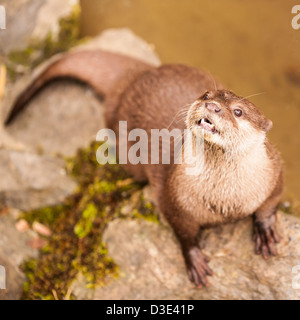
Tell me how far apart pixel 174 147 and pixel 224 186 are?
41 centimetres

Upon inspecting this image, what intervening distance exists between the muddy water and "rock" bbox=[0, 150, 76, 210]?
130cm

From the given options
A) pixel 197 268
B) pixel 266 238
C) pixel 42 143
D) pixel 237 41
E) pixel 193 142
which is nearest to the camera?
pixel 193 142

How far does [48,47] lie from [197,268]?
214 centimetres

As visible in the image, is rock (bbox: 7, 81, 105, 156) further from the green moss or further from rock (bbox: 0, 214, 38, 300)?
rock (bbox: 0, 214, 38, 300)

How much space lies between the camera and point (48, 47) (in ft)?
11.2

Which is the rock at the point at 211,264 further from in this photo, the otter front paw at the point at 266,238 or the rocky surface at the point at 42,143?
the rocky surface at the point at 42,143

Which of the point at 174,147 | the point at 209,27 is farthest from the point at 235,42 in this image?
the point at 174,147

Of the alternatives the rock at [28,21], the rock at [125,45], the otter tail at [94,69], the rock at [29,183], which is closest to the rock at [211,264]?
the rock at [29,183]

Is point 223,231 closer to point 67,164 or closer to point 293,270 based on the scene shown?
point 293,270

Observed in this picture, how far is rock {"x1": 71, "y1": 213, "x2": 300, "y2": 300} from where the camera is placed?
2.03 m

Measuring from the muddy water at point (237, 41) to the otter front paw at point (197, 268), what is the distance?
0.88 meters

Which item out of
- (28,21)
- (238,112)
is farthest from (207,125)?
(28,21)

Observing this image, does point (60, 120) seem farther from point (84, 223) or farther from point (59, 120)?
point (84, 223)

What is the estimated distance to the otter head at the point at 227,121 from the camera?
1.57 metres
